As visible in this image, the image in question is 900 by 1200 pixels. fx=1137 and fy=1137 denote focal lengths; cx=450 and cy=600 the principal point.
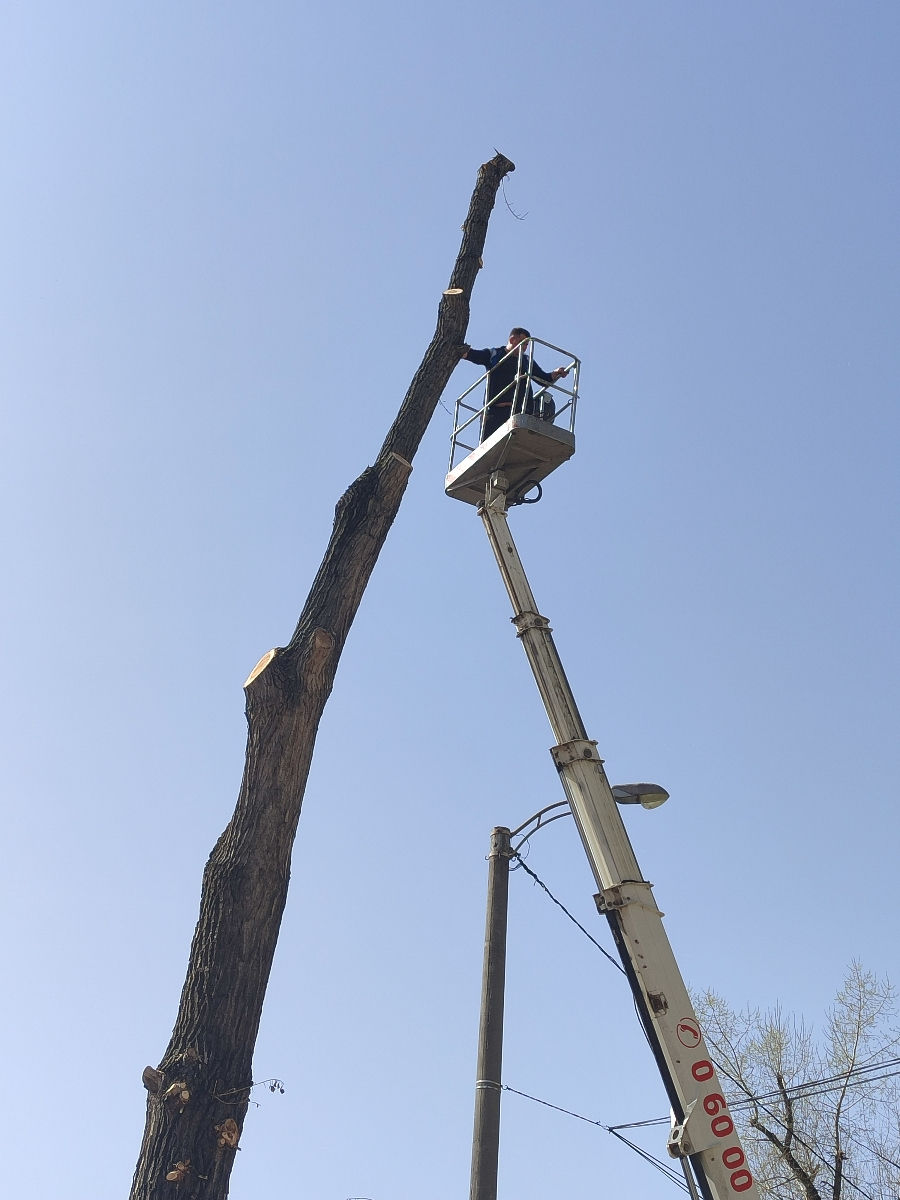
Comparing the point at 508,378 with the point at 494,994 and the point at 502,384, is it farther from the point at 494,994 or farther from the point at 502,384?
the point at 494,994

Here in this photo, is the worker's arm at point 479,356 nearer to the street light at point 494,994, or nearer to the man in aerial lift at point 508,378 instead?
the man in aerial lift at point 508,378

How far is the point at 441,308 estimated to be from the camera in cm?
838

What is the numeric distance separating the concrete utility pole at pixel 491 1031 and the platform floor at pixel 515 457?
121 inches

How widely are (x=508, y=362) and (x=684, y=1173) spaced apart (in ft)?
20.7

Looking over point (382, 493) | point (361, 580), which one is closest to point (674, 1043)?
point (361, 580)

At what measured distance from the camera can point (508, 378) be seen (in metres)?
9.70

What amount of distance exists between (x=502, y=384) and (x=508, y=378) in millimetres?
72

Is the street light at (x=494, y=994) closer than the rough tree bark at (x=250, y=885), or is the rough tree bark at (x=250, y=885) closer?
the rough tree bark at (x=250, y=885)

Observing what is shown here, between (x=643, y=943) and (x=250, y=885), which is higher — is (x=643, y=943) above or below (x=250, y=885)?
above

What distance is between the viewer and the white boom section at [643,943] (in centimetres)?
644

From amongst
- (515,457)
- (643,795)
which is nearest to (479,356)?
(515,457)

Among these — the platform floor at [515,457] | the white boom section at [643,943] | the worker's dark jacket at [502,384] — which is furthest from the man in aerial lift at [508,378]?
the white boom section at [643,943]

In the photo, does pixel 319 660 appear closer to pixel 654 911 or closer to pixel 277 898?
pixel 277 898

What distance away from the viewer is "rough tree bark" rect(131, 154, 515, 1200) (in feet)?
15.7
